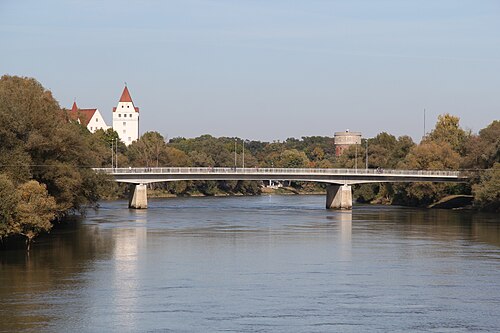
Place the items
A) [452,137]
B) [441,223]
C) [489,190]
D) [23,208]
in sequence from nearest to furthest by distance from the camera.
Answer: [23,208] → [441,223] → [489,190] → [452,137]

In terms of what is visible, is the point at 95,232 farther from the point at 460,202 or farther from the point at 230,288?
the point at 460,202

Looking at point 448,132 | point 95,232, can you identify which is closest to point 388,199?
point 448,132

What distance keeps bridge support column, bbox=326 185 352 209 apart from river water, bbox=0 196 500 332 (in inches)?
1226

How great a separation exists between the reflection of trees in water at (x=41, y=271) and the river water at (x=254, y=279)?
0.07 m

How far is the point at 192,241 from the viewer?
67.6 meters

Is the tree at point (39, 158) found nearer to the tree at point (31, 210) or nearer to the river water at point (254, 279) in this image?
the tree at point (31, 210)

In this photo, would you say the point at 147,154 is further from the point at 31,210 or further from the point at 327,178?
the point at 31,210

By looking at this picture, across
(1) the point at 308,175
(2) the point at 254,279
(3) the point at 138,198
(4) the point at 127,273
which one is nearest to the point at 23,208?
(4) the point at 127,273

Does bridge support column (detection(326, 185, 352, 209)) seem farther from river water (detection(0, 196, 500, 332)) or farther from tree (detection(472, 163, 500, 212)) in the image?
river water (detection(0, 196, 500, 332))

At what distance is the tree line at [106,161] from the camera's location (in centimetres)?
5981

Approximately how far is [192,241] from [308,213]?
38656 millimetres

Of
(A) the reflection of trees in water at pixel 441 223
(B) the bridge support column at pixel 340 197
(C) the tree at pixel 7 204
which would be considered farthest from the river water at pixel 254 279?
(B) the bridge support column at pixel 340 197

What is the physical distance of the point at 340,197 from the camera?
373 ft

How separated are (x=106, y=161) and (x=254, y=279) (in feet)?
331
